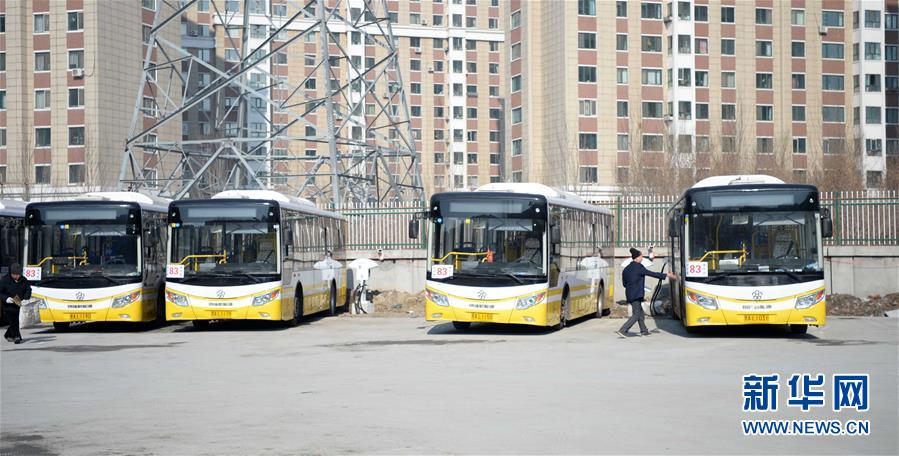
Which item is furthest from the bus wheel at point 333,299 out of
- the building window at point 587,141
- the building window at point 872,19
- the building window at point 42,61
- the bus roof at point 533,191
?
the building window at point 872,19

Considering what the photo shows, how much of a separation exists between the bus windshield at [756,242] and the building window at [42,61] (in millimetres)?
61565

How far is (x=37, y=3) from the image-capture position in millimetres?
76000

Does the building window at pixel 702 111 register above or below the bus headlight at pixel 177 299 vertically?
above

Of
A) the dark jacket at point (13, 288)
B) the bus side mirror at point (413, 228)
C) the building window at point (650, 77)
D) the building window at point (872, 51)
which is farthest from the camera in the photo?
the building window at point (872, 51)

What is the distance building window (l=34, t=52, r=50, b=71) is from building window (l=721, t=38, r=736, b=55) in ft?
142

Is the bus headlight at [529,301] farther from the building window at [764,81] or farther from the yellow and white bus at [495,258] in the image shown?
the building window at [764,81]

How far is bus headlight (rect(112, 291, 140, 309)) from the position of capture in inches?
985

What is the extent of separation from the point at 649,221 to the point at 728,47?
52514mm

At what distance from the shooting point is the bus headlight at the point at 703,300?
2188 centimetres

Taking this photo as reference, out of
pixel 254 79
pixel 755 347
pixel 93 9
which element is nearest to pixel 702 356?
pixel 755 347

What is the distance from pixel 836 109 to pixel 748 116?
695 cm

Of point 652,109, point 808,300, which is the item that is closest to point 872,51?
point 652,109

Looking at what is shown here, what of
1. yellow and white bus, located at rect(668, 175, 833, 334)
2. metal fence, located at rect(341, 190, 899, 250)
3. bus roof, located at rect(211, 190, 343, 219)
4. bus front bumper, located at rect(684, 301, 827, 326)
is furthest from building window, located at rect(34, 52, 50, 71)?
bus front bumper, located at rect(684, 301, 827, 326)

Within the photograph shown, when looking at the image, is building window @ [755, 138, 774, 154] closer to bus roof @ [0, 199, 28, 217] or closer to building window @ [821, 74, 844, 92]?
building window @ [821, 74, 844, 92]
